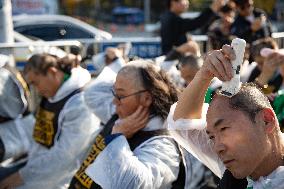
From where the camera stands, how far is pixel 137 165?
108 inches

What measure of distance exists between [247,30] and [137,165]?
464cm

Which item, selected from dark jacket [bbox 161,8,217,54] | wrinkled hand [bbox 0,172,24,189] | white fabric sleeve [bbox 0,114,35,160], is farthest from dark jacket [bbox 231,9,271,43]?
wrinkled hand [bbox 0,172,24,189]

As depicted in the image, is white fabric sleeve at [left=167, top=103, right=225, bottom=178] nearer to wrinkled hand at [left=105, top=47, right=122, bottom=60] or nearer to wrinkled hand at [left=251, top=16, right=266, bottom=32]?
wrinkled hand at [left=105, top=47, right=122, bottom=60]

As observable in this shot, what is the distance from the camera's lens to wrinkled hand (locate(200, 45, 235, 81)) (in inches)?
85.2

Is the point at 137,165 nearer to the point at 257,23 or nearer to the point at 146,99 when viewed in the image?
the point at 146,99

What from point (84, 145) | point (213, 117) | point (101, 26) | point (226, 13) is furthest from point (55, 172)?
point (101, 26)

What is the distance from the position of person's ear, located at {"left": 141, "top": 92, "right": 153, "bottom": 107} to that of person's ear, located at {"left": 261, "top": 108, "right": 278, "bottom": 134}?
3.37ft

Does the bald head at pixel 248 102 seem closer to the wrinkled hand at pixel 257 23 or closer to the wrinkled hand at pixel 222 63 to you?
the wrinkled hand at pixel 222 63

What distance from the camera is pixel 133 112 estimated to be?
3139mm

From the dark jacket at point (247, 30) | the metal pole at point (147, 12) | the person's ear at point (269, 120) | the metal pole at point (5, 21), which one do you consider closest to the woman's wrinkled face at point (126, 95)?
the person's ear at point (269, 120)

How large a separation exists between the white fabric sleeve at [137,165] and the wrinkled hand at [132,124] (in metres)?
0.11

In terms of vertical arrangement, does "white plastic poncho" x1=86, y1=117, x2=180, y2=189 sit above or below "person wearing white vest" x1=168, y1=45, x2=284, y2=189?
below

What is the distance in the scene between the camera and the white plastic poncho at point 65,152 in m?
4.10

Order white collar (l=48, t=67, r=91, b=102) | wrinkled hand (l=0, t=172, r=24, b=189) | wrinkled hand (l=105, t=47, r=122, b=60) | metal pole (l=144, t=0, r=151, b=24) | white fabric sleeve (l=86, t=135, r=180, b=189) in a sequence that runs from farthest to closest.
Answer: metal pole (l=144, t=0, r=151, b=24)
wrinkled hand (l=105, t=47, r=122, b=60)
white collar (l=48, t=67, r=91, b=102)
wrinkled hand (l=0, t=172, r=24, b=189)
white fabric sleeve (l=86, t=135, r=180, b=189)
